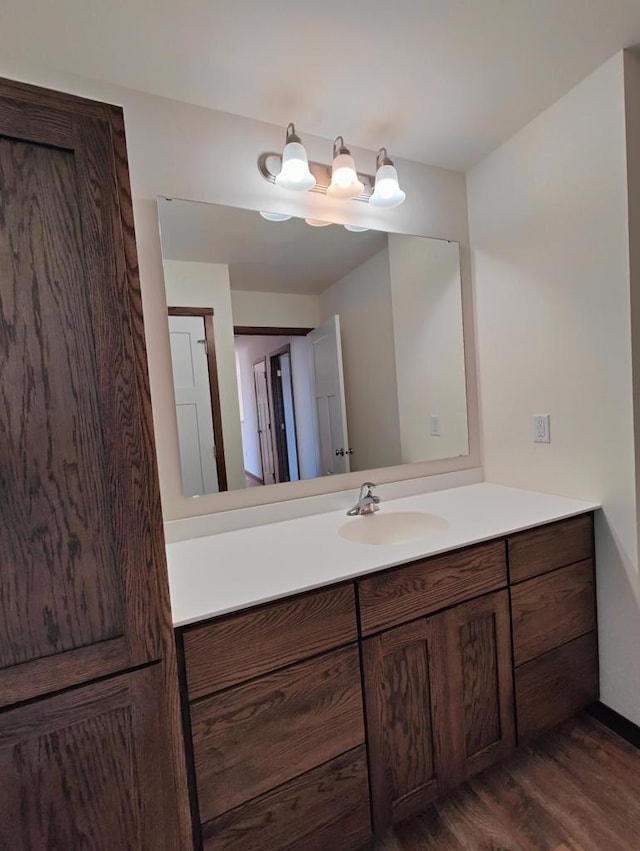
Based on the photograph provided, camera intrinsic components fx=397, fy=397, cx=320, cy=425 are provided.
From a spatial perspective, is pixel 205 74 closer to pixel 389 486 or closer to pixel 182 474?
pixel 182 474

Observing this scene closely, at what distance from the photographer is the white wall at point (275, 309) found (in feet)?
5.06

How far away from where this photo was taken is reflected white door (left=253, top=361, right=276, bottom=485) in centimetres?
156

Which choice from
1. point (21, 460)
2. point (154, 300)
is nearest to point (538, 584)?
point (21, 460)

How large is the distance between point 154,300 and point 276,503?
2.82 ft

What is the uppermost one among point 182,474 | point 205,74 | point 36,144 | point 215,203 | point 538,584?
point 205,74

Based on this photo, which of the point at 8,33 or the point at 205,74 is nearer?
the point at 8,33

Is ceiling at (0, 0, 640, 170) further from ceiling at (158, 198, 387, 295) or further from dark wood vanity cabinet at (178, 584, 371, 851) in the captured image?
dark wood vanity cabinet at (178, 584, 371, 851)

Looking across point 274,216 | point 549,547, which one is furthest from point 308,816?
point 274,216

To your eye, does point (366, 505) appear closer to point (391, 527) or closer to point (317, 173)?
point (391, 527)

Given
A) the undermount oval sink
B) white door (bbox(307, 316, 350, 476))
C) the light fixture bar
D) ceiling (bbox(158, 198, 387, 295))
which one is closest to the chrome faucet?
the undermount oval sink

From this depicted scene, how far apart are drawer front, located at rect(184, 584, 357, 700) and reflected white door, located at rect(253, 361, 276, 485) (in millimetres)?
638

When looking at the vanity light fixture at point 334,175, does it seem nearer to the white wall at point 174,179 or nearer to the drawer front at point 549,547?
the white wall at point 174,179

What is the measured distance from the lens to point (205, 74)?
1.25m

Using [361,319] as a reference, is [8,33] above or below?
above
